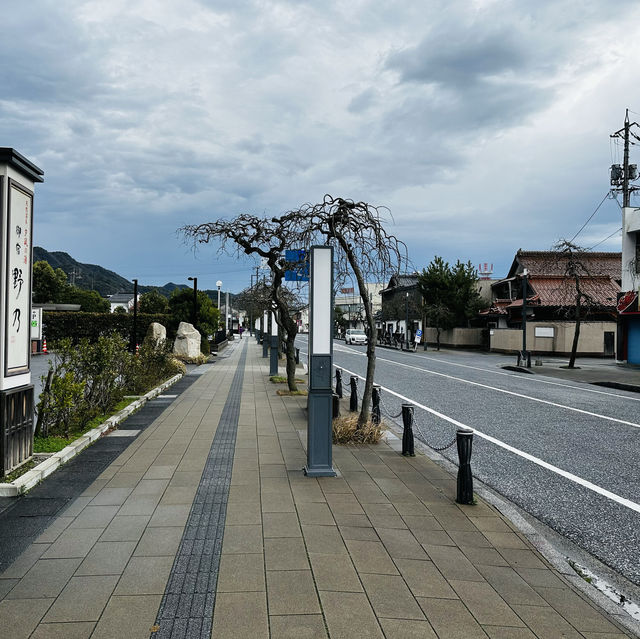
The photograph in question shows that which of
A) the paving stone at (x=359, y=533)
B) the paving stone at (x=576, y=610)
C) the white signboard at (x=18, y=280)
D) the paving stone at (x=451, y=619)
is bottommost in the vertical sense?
the paving stone at (x=576, y=610)

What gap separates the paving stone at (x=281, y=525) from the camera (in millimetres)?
5102

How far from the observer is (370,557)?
4637 millimetres

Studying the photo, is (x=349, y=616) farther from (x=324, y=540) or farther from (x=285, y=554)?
(x=324, y=540)

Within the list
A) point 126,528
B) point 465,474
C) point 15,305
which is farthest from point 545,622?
point 15,305

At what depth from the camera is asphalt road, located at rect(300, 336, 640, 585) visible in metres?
5.92

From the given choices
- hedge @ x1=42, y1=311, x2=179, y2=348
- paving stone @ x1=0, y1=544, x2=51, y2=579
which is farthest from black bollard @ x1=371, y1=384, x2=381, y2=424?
hedge @ x1=42, y1=311, x2=179, y2=348

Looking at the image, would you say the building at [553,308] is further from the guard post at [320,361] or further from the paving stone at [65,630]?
the paving stone at [65,630]

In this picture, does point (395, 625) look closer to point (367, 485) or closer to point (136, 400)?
point (367, 485)

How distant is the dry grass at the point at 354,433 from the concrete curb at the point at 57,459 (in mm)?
3702

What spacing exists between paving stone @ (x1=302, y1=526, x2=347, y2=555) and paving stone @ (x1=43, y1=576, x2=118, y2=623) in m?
1.52

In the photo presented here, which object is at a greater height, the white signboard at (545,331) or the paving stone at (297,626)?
the white signboard at (545,331)

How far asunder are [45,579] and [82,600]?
1.63ft

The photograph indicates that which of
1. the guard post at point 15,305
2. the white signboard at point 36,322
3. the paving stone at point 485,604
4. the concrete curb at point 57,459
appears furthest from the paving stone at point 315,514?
the white signboard at point 36,322

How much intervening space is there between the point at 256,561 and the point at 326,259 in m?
3.78
